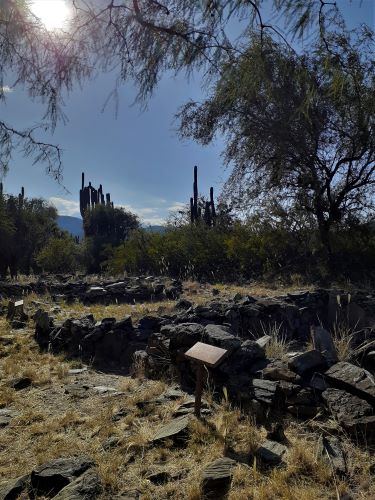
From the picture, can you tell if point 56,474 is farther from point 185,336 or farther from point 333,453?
point 185,336

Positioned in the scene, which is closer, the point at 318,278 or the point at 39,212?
the point at 318,278

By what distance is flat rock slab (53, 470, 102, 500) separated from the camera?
2.79m

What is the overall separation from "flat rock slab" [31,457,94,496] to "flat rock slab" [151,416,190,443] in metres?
0.60

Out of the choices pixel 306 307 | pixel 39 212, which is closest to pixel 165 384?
pixel 306 307

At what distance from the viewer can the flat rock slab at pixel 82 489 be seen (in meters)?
2.79

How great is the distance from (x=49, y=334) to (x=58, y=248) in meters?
17.4

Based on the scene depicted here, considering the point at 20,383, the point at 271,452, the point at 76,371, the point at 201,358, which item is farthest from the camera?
the point at 76,371

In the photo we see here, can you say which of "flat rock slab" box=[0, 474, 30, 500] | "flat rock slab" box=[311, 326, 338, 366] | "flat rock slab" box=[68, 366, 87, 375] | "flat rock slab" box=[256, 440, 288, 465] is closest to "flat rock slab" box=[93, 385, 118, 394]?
"flat rock slab" box=[68, 366, 87, 375]

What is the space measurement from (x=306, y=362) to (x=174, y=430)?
1.40m

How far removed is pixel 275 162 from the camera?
14.2 m

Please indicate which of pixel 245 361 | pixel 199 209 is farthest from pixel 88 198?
pixel 245 361

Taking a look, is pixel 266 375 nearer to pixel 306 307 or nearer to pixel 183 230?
pixel 306 307

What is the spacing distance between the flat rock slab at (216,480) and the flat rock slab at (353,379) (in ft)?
4.11

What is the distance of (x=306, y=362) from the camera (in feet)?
13.9
